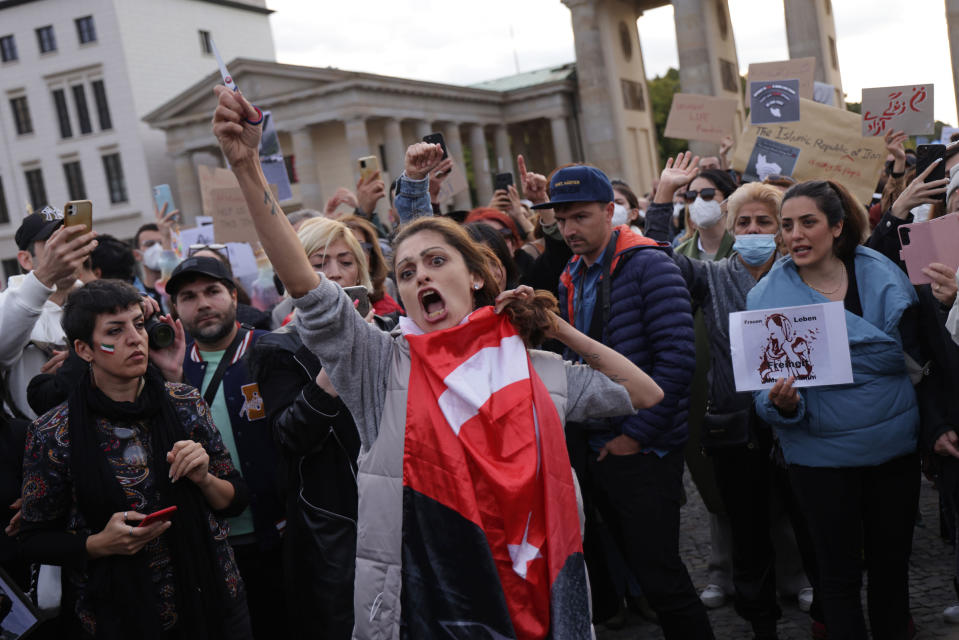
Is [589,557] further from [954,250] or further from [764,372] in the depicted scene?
[954,250]

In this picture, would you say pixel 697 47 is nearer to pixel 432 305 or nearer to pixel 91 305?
pixel 91 305

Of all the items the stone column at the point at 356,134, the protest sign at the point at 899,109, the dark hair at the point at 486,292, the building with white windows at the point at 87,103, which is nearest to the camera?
the dark hair at the point at 486,292

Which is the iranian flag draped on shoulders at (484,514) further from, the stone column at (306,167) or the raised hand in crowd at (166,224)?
the stone column at (306,167)

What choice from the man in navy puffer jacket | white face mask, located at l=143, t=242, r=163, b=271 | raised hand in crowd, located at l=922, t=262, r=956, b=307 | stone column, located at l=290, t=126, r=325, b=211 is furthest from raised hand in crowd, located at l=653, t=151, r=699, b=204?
stone column, located at l=290, t=126, r=325, b=211

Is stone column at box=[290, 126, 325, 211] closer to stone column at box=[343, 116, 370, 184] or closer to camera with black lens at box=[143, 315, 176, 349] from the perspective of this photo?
stone column at box=[343, 116, 370, 184]

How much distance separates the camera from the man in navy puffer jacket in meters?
3.99

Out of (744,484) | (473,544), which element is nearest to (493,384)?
(473,544)

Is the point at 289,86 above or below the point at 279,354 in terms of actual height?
above

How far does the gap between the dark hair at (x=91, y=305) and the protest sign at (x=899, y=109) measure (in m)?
5.96

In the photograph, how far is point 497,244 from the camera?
5.08 metres

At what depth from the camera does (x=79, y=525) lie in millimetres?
3467

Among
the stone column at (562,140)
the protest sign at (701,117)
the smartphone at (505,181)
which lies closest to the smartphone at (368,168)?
the smartphone at (505,181)

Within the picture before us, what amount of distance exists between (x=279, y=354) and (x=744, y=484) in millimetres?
2692

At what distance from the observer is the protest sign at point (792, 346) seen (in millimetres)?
3875
